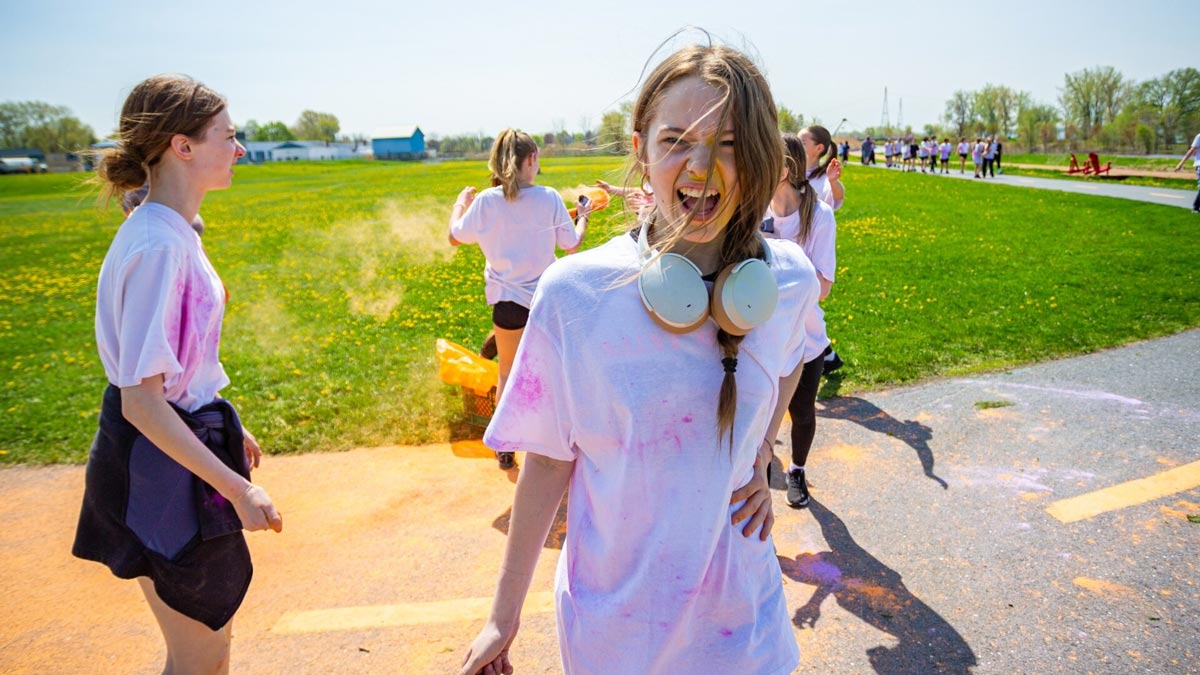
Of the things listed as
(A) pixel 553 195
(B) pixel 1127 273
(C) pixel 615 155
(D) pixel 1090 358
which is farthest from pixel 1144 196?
(C) pixel 615 155

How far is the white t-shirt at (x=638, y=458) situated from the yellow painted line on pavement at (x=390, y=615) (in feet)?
6.81

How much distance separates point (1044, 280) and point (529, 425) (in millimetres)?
11215

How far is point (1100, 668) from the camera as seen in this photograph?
285cm

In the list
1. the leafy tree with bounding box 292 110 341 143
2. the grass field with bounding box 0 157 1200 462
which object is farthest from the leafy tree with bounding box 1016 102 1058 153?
the leafy tree with bounding box 292 110 341 143

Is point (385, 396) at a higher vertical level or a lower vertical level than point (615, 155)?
lower

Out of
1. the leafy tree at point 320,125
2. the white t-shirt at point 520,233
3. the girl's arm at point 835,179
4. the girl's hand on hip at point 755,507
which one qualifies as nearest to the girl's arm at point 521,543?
the girl's hand on hip at point 755,507

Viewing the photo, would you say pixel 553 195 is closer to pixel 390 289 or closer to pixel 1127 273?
pixel 390 289

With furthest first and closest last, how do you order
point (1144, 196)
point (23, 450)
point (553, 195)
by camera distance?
1. point (1144, 196)
2. point (23, 450)
3. point (553, 195)

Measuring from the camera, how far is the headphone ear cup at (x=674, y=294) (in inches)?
49.8

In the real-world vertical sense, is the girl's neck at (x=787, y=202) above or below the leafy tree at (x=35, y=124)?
below

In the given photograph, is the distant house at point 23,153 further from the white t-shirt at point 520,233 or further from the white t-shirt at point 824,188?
the white t-shirt at point 824,188

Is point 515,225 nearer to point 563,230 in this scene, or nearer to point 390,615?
point 563,230

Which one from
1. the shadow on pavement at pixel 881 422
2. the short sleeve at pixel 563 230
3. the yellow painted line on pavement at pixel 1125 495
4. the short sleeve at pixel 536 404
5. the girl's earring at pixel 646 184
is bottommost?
the yellow painted line on pavement at pixel 1125 495

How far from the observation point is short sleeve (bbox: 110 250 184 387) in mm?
1832
